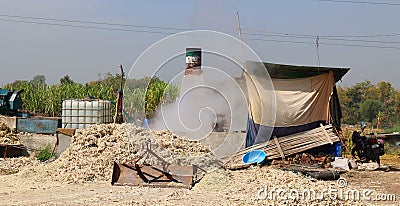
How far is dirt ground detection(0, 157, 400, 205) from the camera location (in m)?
6.75

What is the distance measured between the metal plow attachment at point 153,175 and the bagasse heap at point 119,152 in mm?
397

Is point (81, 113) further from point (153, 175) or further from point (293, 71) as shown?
point (293, 71)

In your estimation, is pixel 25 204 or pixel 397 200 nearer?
pixel 25 204

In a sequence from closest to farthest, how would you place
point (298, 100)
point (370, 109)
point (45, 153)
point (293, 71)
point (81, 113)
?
point (293, 71)
point (298, 100)
point (45, 153)
point (81, 113)
point (370, 109)

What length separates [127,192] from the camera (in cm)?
749

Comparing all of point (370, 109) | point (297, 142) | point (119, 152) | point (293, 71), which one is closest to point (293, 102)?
point (293, 71)

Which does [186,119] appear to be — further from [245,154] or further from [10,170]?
[10,170]

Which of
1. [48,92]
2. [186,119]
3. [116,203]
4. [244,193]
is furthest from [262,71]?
[48,92]

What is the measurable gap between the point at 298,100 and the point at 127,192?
18.9 feet

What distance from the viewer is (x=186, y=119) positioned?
331 inches

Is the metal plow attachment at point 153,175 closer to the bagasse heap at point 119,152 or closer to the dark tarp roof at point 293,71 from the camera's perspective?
the bagasse heap at point 119,152

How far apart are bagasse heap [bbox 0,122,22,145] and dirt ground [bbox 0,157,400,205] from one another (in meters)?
3.75

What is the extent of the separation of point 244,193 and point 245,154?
3674mm

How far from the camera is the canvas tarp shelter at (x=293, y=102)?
1166 cm
